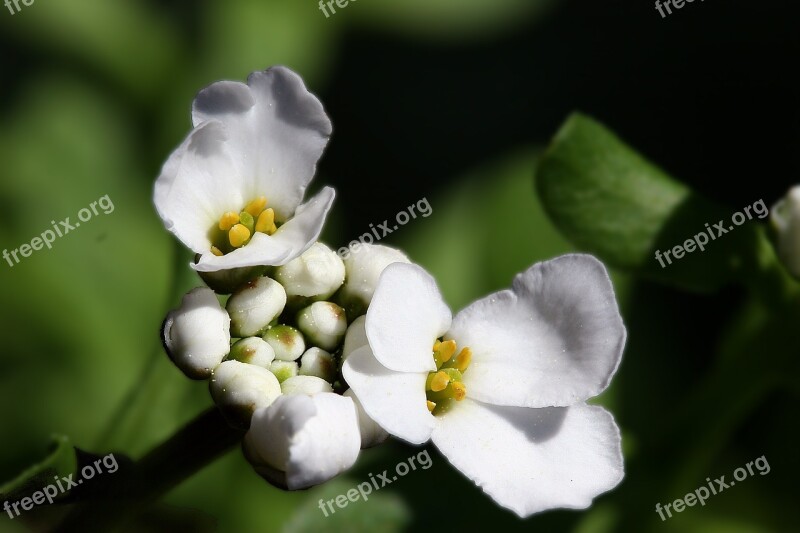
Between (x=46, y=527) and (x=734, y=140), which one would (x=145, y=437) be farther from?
(x=734, y=140)

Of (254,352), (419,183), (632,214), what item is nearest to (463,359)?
(254,352)

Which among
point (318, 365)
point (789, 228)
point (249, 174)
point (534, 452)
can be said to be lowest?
point (789, 228)

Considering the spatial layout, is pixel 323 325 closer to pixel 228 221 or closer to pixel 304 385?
pixel 304 385

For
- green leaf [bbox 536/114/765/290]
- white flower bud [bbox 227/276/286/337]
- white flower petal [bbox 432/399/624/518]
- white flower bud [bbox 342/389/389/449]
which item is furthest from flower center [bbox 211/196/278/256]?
green leaf [bbox 536/114/765/290]

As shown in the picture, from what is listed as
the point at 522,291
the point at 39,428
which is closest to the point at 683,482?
the point at 522,291

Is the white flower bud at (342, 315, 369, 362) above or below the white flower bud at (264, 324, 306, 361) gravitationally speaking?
below

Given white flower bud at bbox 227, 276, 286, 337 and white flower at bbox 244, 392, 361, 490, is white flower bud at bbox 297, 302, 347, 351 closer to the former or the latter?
white flower bud at bbox 227, 276, 286, 337

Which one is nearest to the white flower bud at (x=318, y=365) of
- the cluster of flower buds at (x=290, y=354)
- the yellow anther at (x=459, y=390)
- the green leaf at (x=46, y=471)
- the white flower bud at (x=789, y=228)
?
the cluster of flower buds at (x=290, y=354)
